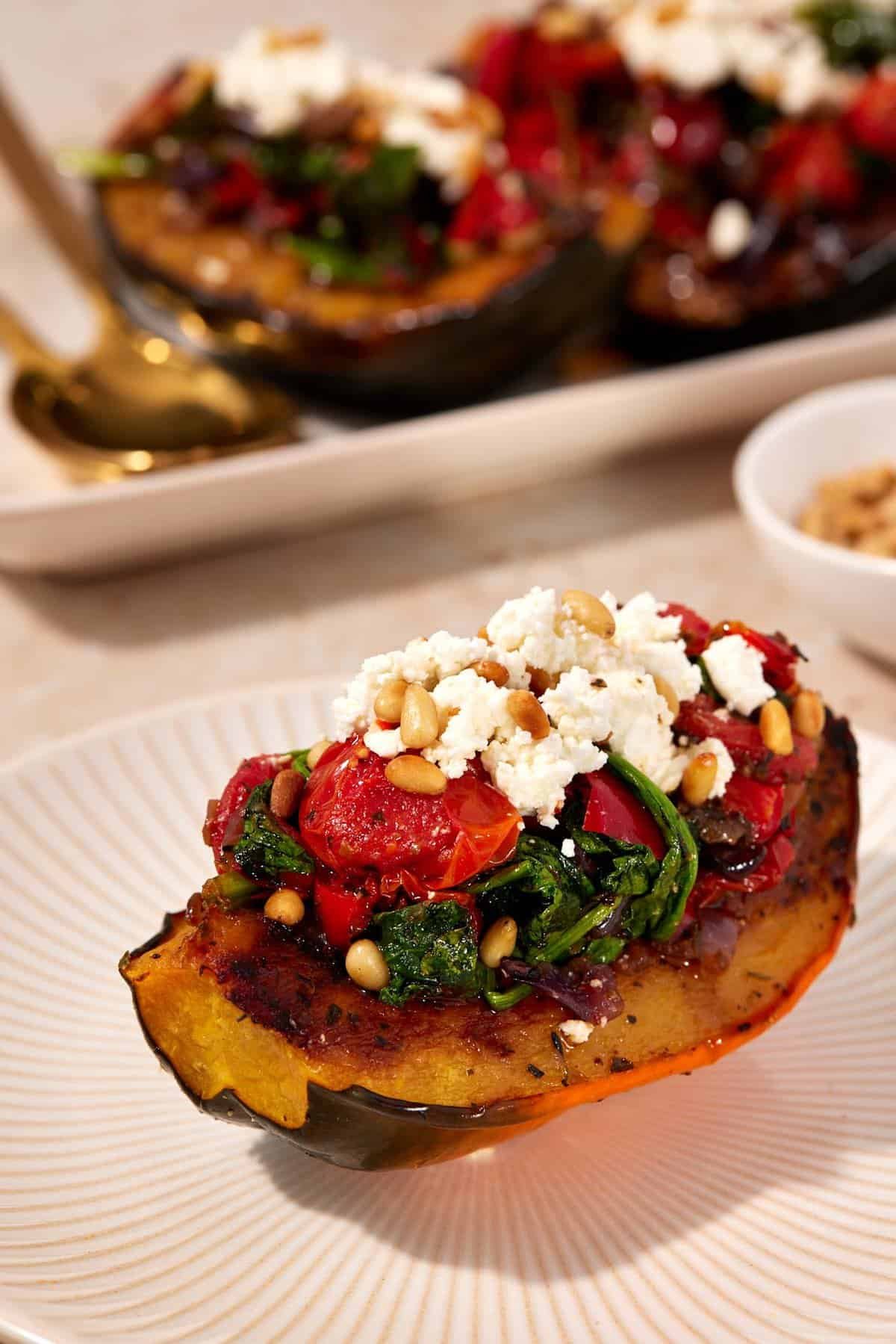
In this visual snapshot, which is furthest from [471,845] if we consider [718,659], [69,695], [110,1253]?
[69,695]

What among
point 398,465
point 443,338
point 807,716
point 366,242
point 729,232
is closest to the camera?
point 807,716

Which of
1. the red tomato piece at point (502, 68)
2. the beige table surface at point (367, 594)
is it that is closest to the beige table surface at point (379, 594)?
the beige table surface at point (367, 594)

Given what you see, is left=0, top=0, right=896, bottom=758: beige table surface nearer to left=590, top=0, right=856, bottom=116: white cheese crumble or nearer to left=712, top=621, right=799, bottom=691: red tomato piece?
left=712, top=621, right=799, bottom=691: red tomato piece

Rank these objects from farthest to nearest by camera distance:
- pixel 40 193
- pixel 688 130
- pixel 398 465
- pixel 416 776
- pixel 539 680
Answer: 1. pixel 40 193
2. pixel 688 130
3. pixel 398 465
4. pixel 539 680
5. pixel 416 776

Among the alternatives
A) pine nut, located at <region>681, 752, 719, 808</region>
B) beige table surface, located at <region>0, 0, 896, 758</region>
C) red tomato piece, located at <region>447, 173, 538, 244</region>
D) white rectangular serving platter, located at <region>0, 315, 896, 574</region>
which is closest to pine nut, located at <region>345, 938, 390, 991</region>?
pine nut, located at <region>681, 752, 719, 808</region>

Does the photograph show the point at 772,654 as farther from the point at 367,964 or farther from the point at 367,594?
the point at 367,594

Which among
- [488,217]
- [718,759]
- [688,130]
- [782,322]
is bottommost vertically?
[782,322]

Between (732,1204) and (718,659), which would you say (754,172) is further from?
(732,1204)

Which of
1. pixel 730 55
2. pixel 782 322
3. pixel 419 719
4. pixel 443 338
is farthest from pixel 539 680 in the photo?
pixel 730 55
